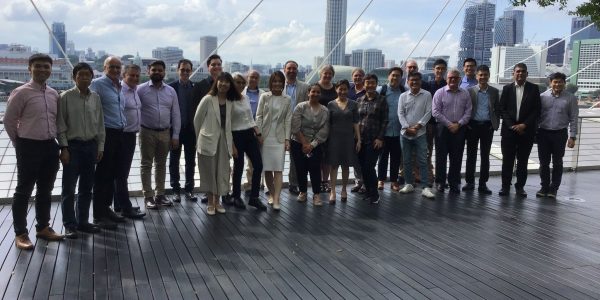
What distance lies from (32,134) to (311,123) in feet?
8.02

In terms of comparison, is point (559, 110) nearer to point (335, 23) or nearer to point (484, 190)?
point (484, 190)

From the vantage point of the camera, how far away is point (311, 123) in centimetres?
491

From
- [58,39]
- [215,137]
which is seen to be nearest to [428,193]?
[215,137]

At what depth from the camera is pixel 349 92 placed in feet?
17.5

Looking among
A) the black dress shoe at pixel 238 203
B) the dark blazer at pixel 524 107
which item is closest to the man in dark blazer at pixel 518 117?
the dark blazer at pixel 524 107

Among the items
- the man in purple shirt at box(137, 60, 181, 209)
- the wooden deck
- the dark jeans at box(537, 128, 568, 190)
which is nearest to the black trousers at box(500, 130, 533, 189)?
the dark jeans at box(537, 128, 568, 190)

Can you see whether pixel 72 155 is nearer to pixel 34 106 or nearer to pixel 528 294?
pixel 34 106

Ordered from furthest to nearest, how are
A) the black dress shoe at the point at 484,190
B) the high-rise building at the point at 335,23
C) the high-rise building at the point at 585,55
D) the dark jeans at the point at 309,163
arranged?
1. the high-rise building at the point at 335,23
2. the high-rise building at the point at 585,55
3. the black dress shoe at the point at 484,190
4. the dark jeans at the point at 309,163

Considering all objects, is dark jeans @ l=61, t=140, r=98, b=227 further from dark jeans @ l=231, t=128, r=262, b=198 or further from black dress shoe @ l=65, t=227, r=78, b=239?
dark jeans @ l=231, t=128, r=262, b=198

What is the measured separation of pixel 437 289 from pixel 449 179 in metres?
2.98

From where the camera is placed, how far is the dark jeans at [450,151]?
18.0ft

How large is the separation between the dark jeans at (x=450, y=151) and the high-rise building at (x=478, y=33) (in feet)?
31.1

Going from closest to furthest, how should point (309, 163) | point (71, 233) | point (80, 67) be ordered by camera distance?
point (80, 67) < point (71, 233) < point (309, 163)

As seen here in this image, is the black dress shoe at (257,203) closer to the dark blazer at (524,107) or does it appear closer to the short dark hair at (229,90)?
the short dark hair at (229,90)
